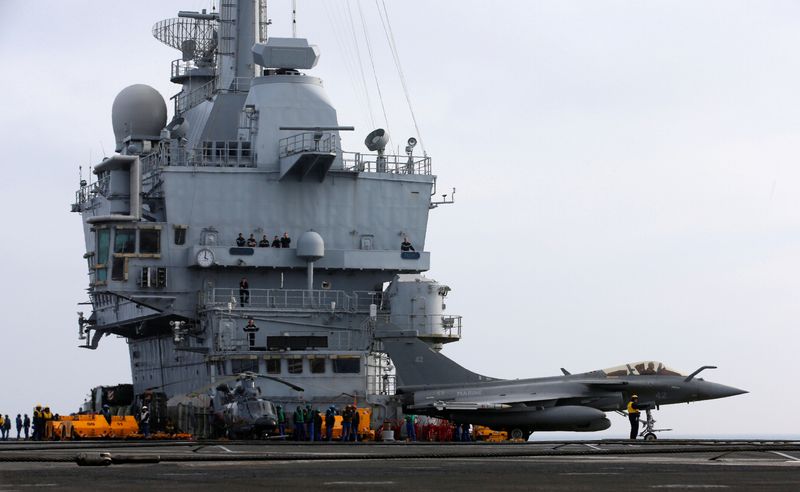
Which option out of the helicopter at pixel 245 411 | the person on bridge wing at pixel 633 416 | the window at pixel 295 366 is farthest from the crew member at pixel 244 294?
the person on bridge wing at pixel 633 416

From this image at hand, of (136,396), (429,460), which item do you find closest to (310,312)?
(136,396)

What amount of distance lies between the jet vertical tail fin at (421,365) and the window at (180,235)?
901cm

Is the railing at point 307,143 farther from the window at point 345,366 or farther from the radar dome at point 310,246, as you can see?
the window at point 345,366

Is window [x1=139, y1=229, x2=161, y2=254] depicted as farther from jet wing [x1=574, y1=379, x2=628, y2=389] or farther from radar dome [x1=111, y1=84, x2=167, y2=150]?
jet wing [x1=574, y1=379, x2=628, y2=389]

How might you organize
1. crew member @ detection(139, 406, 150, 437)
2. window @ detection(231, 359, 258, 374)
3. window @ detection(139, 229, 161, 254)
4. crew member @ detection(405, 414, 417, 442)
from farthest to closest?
1. window @ detection(139, 229, 161, 254)
2. window @ detection(231, 359, 258, 374)
3. crew member @ detection(139, 406, 150, 437)
4. crew member @ detection(405, 414, 417, 442)

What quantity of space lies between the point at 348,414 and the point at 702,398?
1189 centimetres

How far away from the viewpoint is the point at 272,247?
4909 centimetres

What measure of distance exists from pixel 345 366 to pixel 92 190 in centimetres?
1554

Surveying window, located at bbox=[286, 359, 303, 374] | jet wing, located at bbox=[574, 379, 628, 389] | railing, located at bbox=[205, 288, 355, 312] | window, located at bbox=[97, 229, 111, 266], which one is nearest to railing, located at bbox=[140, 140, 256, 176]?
window, located at bbox=[97, 229, 111, 266]

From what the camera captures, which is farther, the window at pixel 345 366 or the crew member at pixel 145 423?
the window at pixel 345 366

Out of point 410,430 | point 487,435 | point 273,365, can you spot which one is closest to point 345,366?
point 273,365

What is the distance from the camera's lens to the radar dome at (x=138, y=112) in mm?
55031

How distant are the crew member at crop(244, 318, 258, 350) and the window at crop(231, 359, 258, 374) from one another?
1.06m

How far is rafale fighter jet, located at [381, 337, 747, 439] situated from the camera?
43594 millimetres
